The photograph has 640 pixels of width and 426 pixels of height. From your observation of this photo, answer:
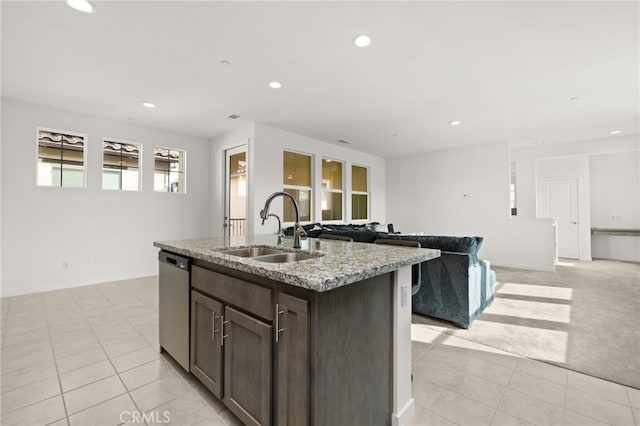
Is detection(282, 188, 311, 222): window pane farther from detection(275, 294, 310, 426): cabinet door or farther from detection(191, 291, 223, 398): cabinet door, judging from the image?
detection(275, 294, 310, 426): cabinet door

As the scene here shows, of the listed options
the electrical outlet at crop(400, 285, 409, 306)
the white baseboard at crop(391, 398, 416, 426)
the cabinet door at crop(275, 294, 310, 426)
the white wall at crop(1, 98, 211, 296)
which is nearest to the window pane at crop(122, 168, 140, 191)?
the white wall at crop(1, 98, 211, 296)

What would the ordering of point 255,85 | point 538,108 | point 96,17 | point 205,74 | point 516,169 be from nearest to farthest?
1. point 96,17
2. point 205,74
3. point 255,85
4. point 538,108
5. point 516,169

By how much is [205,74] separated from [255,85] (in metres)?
0.56

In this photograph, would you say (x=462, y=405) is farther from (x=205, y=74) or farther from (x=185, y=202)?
(x=185, y=202)

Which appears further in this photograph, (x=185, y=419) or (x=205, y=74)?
(x=205, y=74)

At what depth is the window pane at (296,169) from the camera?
18.5ft

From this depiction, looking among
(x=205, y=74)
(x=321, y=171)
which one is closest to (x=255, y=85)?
(x=205, y=74)

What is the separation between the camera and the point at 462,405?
175 centimetres

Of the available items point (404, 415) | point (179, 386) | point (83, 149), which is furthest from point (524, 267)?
point (83, 149)

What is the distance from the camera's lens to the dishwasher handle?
6.40 ft

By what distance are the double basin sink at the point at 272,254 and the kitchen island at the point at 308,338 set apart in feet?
0.27

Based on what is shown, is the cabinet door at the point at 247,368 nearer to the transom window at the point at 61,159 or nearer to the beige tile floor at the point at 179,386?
the beige tile floor at the point at 179,386

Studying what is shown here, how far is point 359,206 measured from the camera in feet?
24.6

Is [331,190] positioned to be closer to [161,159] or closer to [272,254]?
[161,159]
